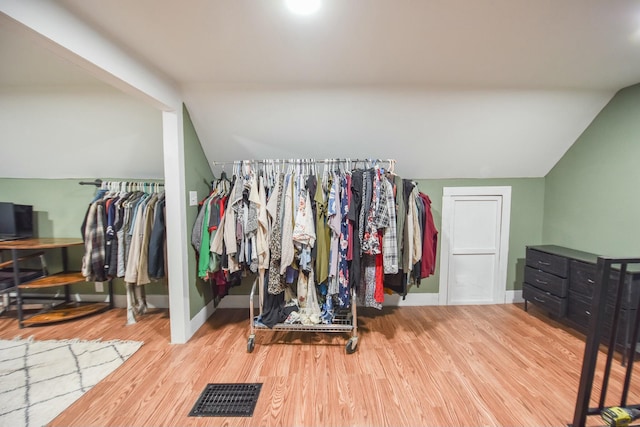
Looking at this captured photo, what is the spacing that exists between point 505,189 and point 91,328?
15.4 ft

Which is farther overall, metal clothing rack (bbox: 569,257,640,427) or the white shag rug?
the white shag rug

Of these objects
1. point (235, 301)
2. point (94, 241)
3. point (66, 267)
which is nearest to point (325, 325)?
point (235, 301)

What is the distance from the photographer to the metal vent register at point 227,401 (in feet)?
5.15

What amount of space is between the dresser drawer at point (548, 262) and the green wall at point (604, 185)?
1.38ft

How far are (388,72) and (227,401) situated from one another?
8.32 feet

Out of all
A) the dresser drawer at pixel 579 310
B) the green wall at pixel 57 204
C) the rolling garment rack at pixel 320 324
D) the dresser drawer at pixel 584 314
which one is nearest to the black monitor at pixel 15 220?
the green wall at pixel 57 204

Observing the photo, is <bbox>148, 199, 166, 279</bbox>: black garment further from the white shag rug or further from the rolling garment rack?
the rolling garment rack

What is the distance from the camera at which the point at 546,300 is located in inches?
101

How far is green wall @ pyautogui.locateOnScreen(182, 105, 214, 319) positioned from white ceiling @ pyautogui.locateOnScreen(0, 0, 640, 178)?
0.39 feet

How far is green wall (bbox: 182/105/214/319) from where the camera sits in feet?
7.57

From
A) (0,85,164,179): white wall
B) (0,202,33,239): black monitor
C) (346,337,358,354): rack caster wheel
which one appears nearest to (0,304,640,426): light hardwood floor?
(346,337,358,354): rack caster wheel

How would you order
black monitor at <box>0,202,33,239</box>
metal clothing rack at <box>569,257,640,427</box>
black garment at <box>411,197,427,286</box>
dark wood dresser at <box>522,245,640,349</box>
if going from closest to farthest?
metal clothing rack at <box>569,257,640,427</box> < dark wood dresser at <box>522,245,640,349</box> < black garment at <box>411,197,427,286</box> < black monitor at <box>0,202,33,239</box>

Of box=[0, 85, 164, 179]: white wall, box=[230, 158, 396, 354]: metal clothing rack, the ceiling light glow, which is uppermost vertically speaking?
the ceiling light glow

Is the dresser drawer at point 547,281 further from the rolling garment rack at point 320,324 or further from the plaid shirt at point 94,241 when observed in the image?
the plaid shirt at point 94,241
